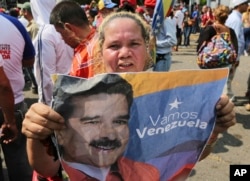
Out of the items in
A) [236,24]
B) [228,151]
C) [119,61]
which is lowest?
[228,151]

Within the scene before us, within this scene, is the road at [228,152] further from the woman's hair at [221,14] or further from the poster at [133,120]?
the poster at [133,120]

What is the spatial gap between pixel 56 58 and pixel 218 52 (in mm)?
2524

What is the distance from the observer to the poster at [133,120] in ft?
3.31

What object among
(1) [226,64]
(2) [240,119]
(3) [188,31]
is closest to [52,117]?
(1) [226,64]

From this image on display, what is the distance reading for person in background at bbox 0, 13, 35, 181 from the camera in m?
2.47

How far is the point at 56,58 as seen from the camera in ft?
9.62

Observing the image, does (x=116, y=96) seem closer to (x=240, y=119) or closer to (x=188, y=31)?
(x=240, y=119)

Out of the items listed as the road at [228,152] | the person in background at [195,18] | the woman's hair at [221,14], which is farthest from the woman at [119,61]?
the person in background at [195,18]

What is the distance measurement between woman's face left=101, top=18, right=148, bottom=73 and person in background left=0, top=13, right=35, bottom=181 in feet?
4.36

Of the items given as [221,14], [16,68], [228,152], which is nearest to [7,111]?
[16,68]

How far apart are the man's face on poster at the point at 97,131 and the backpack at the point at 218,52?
12.7ft

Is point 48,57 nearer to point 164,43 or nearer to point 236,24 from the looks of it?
point 164,43

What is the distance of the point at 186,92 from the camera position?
1.08 m

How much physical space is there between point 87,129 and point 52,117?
0.11 metres
